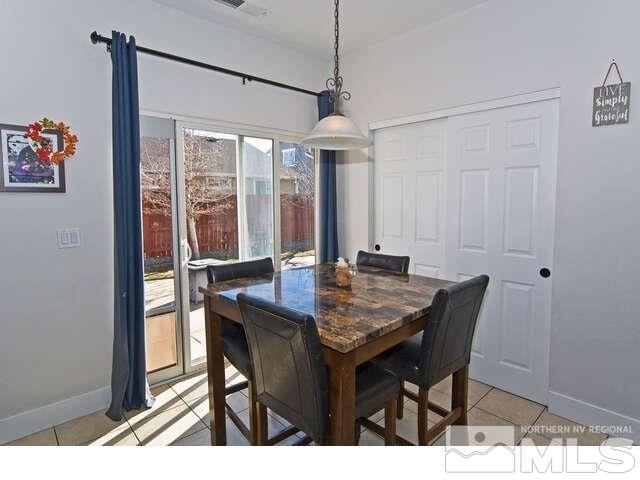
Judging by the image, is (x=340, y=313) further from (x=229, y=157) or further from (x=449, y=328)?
(x=229, y=157)

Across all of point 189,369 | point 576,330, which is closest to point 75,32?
point 189,369

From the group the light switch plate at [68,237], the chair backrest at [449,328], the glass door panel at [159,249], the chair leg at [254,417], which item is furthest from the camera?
the glass door panel at [159,249]

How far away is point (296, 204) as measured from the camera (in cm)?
387

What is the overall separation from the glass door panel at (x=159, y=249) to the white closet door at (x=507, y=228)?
2.24 metres

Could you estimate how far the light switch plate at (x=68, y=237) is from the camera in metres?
2.38

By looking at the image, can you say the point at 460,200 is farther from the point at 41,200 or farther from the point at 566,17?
the point at 41,200

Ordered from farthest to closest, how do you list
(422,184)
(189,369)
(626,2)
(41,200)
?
(422,184) < (189,369) < (41,200) < (626,2)

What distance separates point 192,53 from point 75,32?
778mm

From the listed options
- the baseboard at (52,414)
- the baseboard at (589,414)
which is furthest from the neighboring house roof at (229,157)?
the baseboard at (589,414)

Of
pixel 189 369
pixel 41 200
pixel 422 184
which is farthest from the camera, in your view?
pixel 422 184

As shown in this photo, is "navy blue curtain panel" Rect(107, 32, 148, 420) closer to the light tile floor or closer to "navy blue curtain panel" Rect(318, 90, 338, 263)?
the light tile floor

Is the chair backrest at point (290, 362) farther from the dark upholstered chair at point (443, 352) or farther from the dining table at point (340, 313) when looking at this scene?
the dark upholstered chair at point (443, 352)

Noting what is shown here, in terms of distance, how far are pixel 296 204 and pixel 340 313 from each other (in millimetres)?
2311

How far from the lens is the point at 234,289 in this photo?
6.95ft
